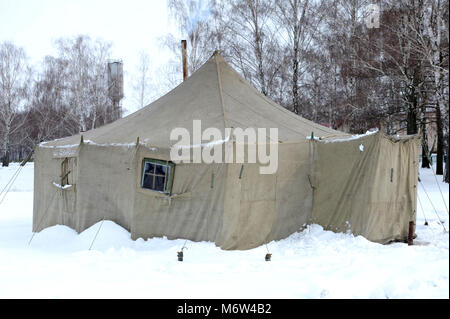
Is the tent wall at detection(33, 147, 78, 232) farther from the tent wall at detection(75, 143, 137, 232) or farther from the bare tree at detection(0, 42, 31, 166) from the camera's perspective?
the bare tree at detection(0, 42, 31, 166)

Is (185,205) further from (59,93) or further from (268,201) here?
(59,93)

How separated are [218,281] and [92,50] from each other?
22.4 m

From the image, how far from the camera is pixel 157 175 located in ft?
20.4

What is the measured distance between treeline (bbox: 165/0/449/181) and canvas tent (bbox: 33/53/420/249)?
6.97 m

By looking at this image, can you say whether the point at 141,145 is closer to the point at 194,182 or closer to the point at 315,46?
the point at 194,182

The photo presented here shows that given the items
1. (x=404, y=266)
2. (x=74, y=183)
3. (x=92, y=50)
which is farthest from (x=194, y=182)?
(x=92, y=50)

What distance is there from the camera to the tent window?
613 centimetres

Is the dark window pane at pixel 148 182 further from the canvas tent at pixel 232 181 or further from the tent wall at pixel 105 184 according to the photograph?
the tent wall at pixel 105 184

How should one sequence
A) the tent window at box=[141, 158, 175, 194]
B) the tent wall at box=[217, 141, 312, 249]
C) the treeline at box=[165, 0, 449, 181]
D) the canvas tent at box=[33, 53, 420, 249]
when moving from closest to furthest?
the tent wall at box=[217, 141, 312, 249] → the canvas tent at box=[33, 53, 420, 249] → the tent window at box=[141, 158, 175, 194] → the treeline at box=[165, 0, 449, 181]

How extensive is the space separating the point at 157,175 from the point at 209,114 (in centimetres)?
131

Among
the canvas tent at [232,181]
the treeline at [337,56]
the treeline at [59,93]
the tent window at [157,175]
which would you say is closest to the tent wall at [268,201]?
the canvas tent at [232,181]

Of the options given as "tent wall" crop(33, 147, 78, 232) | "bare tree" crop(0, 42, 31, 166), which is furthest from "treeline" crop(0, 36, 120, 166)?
"tent wall" crop(33, 147, 78, 232)

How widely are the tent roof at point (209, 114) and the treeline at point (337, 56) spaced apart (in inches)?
275

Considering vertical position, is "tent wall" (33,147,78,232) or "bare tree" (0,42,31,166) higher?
"bare tree" (0,42,31,166)
